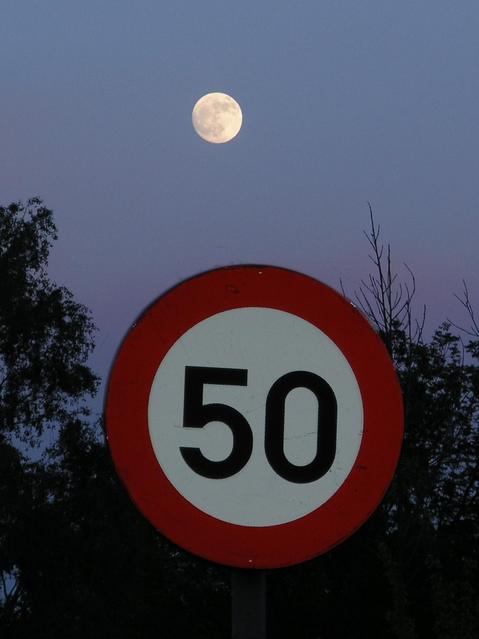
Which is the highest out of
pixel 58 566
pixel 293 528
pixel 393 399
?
pixel 58 566

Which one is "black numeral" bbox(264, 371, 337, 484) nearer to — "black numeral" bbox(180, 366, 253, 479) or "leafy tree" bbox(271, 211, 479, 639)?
"black numeral" bbox(180, 366, 253, 479)

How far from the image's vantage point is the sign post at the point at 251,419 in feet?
5.67

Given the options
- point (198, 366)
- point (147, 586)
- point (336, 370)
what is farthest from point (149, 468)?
point (147, 586)

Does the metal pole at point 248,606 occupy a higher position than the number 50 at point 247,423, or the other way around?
the number 50 at point 247,423

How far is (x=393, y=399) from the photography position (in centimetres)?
181

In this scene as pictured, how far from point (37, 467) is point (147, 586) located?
814 inches

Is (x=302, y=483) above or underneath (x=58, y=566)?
underneath

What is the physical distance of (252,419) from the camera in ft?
5.71

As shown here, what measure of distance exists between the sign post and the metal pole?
0.08ft

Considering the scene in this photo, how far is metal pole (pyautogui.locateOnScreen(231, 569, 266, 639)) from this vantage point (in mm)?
1652

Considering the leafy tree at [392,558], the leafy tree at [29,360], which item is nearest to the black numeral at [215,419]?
the leafy tree at [392,558]

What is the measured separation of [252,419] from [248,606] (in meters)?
0.27

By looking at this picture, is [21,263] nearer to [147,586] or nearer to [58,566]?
→ [58,566]

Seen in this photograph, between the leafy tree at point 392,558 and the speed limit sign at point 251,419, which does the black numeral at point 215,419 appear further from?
the leafy tree at point 392,558
